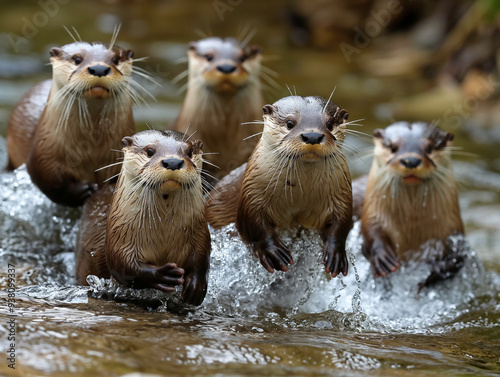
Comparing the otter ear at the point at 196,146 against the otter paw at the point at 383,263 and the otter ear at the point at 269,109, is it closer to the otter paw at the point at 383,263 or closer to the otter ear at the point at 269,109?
the otter ear at the point at 269,109

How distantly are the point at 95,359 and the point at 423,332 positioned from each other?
1710 mm

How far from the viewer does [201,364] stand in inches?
92.4

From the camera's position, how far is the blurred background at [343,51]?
7.20 metres

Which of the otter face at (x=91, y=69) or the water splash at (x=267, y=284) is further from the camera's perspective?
the otter face at (x=91, y=69)

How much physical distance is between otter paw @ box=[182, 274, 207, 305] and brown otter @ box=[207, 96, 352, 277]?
29cm

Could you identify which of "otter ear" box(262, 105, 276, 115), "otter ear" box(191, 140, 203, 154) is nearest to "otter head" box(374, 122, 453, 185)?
"otter ear" box(262, 105, 276, 115)

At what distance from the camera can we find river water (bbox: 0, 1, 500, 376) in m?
2.37

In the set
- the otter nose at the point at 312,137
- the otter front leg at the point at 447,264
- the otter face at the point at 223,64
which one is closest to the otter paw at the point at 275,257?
the otter nose at the point at 312,137

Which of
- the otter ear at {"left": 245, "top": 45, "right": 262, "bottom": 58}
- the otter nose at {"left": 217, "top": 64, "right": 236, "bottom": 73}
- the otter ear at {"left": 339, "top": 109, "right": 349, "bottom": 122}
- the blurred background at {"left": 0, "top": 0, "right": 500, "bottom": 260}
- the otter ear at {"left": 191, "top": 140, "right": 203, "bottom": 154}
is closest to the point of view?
the otter ear at {"left": 191, "top": 140, "right": 203, "bottom": 154}

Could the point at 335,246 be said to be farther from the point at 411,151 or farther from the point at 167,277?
the point at 411,151

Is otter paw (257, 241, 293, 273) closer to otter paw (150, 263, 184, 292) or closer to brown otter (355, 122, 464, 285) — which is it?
otter paw (150, 263, 184, 292)

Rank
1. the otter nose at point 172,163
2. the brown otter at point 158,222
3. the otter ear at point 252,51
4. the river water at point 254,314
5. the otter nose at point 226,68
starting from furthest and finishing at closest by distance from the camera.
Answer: the otter ear at point 252,51 → the otter nose at point 226,68 → the brown otter at point 158,222 → the otter nose at point 172,163 → the river water at point 254,314

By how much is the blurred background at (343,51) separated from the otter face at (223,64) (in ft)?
5.83

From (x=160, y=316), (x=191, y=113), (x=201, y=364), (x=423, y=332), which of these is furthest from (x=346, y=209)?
(x=191, y=113)
